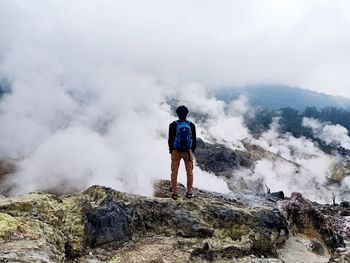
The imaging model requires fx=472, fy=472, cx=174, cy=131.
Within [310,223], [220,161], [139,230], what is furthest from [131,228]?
[220,161]

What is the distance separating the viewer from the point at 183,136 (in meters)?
10.8

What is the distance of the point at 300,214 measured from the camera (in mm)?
15578

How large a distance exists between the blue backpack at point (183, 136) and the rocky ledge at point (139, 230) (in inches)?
55.6

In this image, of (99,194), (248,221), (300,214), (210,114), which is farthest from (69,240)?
(210,114)

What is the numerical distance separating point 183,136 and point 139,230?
2.32 meters

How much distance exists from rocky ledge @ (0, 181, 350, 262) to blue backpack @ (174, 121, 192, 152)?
4.64 ft

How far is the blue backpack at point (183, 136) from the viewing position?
10.8 m

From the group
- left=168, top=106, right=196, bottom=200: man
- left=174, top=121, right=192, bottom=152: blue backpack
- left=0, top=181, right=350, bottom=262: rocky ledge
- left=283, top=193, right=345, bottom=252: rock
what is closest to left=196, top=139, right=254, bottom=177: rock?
left=283, top=193, right=345, bottom=252: rock

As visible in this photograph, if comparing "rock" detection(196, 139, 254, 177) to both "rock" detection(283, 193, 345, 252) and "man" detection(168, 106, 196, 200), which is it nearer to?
"rock" detection(283, 193, 345, 252)

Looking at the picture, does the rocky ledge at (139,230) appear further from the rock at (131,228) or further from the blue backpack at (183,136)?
the blue backpack at (183,136)

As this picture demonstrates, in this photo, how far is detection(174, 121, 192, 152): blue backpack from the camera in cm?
1075

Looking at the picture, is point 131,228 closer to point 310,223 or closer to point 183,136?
point 183,136

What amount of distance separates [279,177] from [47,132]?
39.4m

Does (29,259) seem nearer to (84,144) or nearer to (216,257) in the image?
(216,257)
